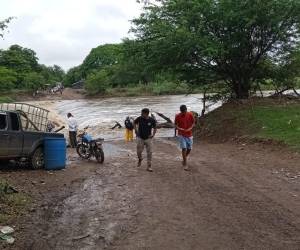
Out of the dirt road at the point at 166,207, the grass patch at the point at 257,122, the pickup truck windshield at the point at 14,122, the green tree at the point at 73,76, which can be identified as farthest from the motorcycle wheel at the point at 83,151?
the green tree at the point at 73,76

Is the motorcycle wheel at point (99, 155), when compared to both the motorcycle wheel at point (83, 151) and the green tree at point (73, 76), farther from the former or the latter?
the green tree at point (73, 76)

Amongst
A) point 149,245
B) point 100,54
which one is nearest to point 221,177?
point 149,245

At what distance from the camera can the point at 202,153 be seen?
20469 mm

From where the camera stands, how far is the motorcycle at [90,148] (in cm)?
1802

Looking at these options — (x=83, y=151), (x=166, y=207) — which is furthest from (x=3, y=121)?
(x=166, y=207)

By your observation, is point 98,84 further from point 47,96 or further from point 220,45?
point 220,45

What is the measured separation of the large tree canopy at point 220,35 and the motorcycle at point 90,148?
8.61 metres

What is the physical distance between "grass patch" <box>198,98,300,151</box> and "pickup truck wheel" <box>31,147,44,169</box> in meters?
8.16

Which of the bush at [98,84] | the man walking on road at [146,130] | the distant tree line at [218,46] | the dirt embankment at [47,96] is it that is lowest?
the dirt embankment at [47,96]

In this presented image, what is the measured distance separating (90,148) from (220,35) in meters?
11.5

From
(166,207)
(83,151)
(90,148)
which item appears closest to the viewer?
(166,207)

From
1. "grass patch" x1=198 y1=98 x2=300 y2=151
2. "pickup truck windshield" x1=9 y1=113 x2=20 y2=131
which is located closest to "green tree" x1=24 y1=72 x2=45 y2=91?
"grass patch" x1=198 y1=98 x2=300 y2=151

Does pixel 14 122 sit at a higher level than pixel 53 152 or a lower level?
higher

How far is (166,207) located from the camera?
34.4ft
